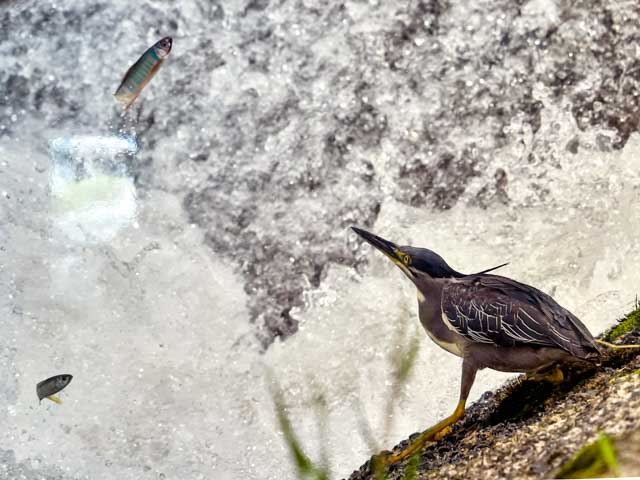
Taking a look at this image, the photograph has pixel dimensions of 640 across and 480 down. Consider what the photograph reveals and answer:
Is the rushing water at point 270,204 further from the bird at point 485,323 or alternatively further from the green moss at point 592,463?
the green moss at point 592,463

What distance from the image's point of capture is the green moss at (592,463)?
1.58 m

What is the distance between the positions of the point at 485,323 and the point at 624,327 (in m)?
0.59

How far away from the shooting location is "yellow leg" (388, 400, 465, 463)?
2125mm

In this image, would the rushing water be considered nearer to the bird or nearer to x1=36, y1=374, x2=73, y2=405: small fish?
x1=36, y1=374, x2=73, y2=405: small fish

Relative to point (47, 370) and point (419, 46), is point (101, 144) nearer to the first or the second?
point (47, 370)

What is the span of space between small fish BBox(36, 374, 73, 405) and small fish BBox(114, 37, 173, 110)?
3.03 ft

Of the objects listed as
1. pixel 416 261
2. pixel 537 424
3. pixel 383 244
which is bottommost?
pixel 537 424

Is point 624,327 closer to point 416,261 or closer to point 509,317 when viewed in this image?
point 509,317

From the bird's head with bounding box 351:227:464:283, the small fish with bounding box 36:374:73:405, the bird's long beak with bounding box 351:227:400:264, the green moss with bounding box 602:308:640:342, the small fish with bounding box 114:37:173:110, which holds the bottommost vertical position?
the green moss with bounding box 602:308:640:342

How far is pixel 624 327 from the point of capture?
225cm

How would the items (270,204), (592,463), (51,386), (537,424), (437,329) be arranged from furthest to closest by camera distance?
(270,204) < (51,386) < (437,329) < (537,424) < (592,463)

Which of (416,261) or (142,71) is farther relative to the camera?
(142,71)

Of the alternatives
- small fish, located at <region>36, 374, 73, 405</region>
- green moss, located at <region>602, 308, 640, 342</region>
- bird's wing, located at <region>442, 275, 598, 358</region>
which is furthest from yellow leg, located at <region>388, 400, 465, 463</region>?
small fish, located at <region>36, 374, 73, 405</region>

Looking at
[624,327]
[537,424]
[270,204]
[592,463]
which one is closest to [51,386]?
[270,204]
